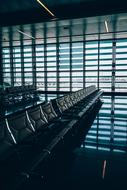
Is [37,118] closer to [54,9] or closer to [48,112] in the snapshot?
[48,112]

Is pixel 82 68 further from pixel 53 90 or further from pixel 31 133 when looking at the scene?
pixel 31 133

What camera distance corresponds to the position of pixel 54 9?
7207 millimetres

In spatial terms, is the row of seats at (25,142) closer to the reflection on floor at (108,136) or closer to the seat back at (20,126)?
the seat back at (20,126)

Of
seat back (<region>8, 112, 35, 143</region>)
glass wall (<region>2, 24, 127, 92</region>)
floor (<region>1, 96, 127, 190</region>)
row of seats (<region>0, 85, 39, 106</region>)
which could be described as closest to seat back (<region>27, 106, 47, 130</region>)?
seat back (<region>8, 112, 35, 143</region>)

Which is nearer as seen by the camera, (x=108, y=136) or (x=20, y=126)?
(x=20, y=126)

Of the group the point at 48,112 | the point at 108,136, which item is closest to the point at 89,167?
the point at 48,112

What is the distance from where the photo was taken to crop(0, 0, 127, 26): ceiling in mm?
6484

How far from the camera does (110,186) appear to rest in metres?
2.11

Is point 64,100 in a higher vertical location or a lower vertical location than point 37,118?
higher

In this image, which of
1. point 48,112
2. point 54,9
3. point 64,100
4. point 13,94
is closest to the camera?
point 48,112

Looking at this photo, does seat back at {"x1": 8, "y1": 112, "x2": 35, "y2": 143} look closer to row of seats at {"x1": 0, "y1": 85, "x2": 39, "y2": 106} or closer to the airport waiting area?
the airport waiting area

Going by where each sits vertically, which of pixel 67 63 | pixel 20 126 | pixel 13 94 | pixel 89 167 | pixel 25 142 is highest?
pixel 67 63

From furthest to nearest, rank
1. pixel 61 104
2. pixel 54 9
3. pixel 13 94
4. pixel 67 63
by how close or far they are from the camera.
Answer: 1. pixel 67 63
2. pixel 13 94
3. pixel 54 9
4. pixel 61 104

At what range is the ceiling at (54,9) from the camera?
6484 millimetres
